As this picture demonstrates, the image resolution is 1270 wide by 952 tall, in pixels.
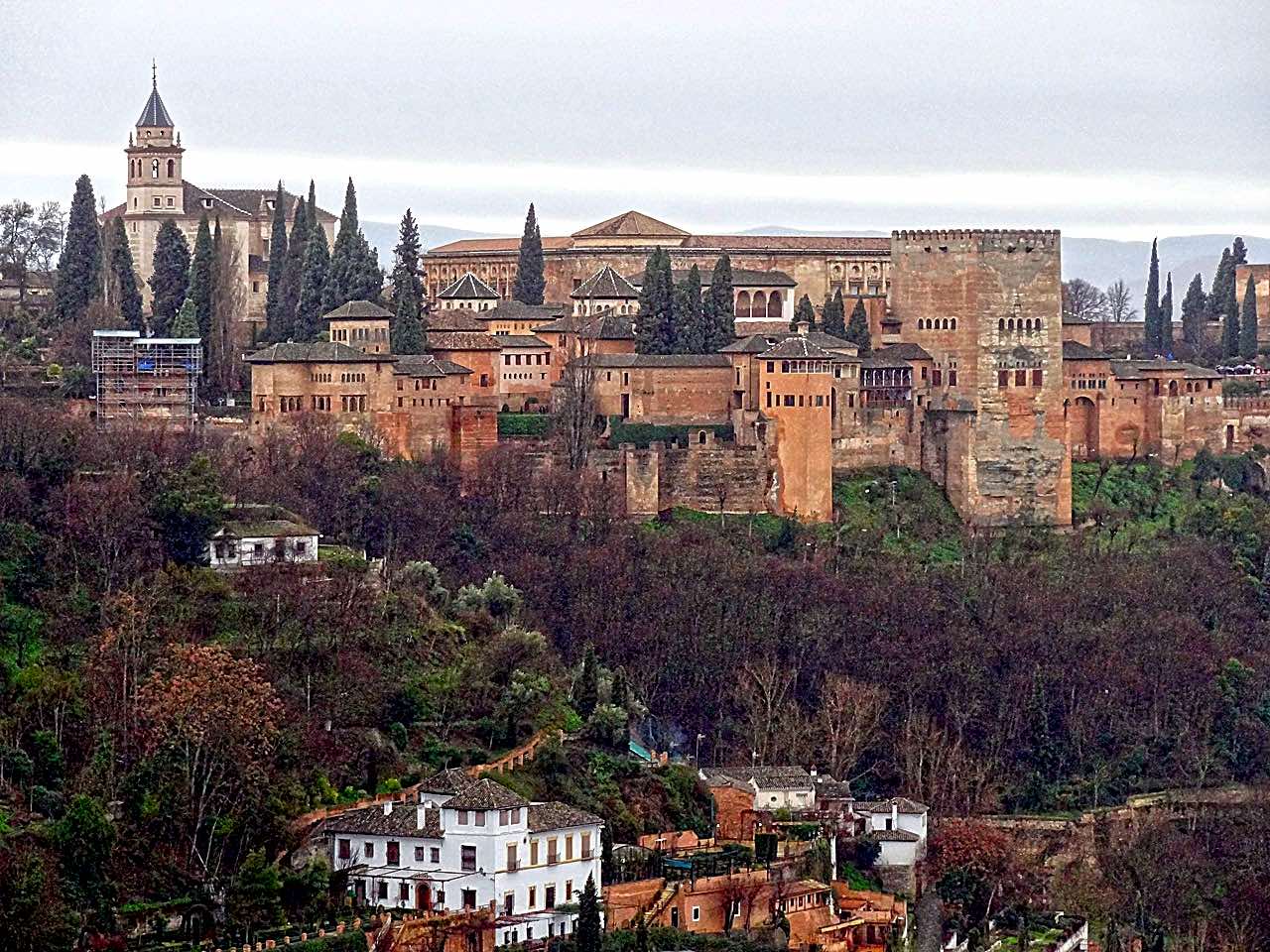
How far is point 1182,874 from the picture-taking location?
46.4 metres

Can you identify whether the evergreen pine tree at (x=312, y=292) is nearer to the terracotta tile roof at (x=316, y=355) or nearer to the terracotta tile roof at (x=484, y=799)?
the terracotta tile roof at (x=316, y=355)

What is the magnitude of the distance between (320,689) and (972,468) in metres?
21.6

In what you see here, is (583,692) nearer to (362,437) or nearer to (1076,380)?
(362,437)

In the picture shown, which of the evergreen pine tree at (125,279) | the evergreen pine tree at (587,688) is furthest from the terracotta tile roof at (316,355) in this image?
the evergreen pine tree at (587,688)

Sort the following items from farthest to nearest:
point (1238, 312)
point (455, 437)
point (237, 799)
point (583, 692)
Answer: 1. point (1238, 312)
2. point (455, 437)
3. point (583, 692)
4. point (237, 799)

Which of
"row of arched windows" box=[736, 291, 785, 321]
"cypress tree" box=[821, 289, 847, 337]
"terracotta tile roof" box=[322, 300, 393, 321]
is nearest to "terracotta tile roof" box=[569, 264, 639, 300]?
"row of arched windows" box=[736, 291, 785, 321]

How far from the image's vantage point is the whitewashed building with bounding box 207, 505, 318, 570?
45.8 meters

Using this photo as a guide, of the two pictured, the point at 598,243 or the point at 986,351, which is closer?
the point at 986,351

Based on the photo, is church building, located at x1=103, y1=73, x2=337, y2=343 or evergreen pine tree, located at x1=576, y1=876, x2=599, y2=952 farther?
church building, located at x1=103, y1=73, x2=337, y2=343

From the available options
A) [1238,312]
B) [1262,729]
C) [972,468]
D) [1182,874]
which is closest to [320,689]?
[1182,874]

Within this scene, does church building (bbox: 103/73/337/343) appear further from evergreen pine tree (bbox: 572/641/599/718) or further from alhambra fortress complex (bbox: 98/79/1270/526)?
evergreen pine tree (bbox: 572/641/599/718)

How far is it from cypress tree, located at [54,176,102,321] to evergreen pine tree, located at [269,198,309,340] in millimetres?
2956

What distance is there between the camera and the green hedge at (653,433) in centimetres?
5850

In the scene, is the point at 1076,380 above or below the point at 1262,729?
above
